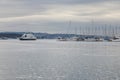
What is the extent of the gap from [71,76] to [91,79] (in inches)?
99.5

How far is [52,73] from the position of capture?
35438mm

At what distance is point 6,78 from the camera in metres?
31.8

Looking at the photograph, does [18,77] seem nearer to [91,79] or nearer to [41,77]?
[41,77]

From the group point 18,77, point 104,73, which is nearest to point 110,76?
point 104,73

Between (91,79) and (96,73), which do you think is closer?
(91,79)

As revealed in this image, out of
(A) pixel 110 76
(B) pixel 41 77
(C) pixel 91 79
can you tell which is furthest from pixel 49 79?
(A) pixel 110 76

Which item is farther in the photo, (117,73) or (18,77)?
(117,73)

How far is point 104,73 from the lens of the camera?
35719 millimetres

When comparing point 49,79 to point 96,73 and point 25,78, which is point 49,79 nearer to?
point 25,78

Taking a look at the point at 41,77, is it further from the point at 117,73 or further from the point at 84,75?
the point at 117,73

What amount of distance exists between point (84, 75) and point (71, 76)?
1.55 m

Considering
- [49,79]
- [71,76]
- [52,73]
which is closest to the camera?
[49,79]

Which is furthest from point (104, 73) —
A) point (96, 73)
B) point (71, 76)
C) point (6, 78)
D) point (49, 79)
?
point (6, 78)

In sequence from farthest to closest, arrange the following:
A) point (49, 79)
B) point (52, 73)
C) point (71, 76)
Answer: point (52, 73)
point (71, 76)
point (49, 79)
